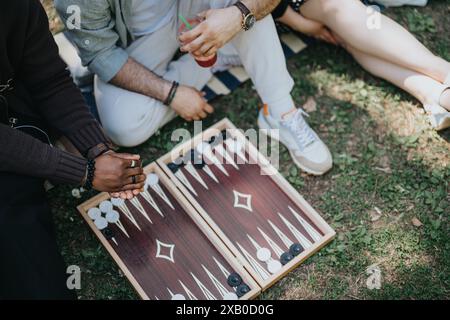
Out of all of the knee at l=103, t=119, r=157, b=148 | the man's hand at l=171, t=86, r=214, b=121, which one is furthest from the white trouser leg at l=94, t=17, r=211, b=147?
the man's hand at l=171, t=86, r=214, b=121

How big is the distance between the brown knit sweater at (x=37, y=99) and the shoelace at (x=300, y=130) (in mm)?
1067

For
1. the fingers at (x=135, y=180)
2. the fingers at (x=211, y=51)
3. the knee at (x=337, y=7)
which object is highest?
the fingers at (x=211, y=51)

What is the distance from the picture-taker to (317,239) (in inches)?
107

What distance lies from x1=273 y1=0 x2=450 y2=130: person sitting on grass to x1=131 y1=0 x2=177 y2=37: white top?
677 mm

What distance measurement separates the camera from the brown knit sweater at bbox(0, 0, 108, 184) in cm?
215

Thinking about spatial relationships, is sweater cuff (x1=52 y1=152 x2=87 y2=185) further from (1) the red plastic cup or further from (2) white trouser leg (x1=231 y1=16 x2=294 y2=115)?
(2) white trouser leg (x1=231 y1=16 x2=294 y2=115)

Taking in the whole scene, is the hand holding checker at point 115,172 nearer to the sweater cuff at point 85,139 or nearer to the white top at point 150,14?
the sweater cuff at point 85,139

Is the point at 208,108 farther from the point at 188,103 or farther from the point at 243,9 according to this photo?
the point at 243,9

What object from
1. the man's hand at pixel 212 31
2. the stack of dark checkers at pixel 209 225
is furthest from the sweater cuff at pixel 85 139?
the man's hand at pixel 212 31

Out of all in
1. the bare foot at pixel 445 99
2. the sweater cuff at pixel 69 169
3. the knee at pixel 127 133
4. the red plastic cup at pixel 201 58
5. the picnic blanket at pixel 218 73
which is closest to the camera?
the sweater cuff at pixel 69 169

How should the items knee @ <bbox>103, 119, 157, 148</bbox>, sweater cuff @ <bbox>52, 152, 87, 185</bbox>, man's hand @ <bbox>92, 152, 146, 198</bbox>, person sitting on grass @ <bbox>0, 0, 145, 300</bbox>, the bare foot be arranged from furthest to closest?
knee @ <bbox>103, 119, 157, 148</bbox> → the bare foot → man's hand @ <bbox>92, 152, 146, 198</bbox> → sweater cuff @ <bbox>52, 152, 87, 185</bbox> → person sitting on grass @ <bbox>0, 0, 145, 300</bbox>

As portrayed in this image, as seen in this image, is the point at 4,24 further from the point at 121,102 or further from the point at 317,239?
the point at 317,239

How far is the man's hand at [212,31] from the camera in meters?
2.50

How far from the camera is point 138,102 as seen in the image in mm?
2908
